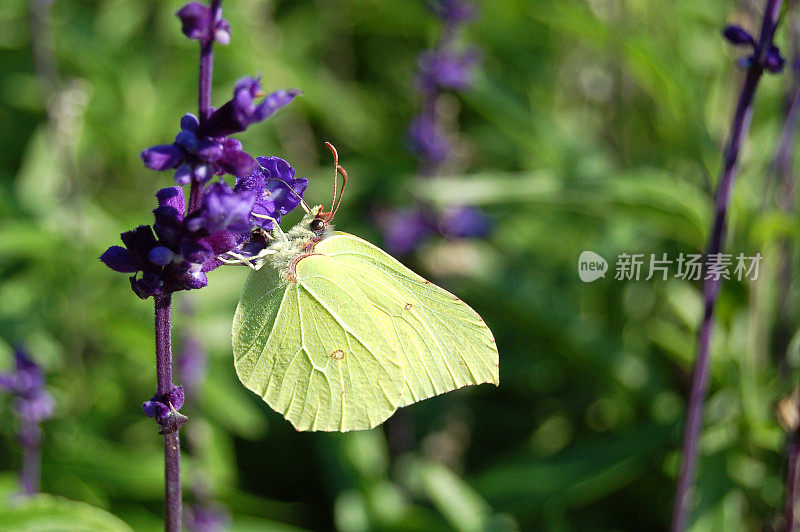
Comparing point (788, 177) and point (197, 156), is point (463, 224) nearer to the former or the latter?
point (788, 177)

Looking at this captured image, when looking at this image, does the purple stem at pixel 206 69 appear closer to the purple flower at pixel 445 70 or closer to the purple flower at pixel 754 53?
the purple flower at pixel 754 53

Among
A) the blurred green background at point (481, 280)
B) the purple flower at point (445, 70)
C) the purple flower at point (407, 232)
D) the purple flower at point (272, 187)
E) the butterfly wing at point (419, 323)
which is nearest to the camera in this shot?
the purple flower at point (272, 187)

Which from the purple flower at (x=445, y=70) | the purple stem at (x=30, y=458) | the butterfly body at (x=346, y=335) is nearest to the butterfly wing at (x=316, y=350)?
the butterfly body at (x=346, y=335)

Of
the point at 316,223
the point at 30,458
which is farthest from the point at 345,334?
the point at 30,458

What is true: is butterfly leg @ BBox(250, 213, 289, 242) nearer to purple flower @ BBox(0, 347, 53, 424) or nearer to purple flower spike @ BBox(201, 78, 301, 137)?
purple flower spike @ BBox(201, 78, 301, 137)

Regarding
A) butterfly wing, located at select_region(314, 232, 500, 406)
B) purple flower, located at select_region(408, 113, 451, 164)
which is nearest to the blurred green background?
purple flower, located at select_region(408, 113, 451, 164)

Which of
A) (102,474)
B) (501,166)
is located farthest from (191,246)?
(501,166)

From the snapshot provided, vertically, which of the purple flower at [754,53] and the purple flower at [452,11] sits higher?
the purple flower at [452,11]
